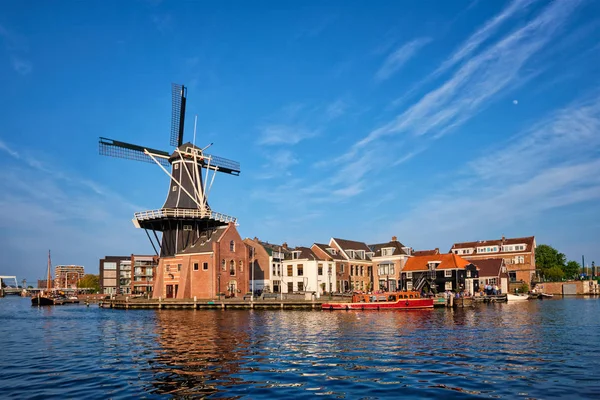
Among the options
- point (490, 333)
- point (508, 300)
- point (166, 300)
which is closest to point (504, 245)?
point (508, 300)

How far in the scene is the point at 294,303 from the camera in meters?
70.5

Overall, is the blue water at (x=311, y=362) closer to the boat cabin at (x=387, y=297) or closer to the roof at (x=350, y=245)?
the boat cabin at (x=387, y=297)

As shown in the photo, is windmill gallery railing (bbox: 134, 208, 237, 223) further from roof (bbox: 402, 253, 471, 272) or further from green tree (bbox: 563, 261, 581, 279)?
green tree (bbox: 563, 261, 581, 279)

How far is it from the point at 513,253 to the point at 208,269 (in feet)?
237

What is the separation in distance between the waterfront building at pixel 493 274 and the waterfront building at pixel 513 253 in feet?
44.9

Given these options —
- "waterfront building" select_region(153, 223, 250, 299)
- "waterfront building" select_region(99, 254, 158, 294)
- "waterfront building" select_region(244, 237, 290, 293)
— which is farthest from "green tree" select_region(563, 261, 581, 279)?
"waterfront building" select_region(99, 254, 158, 294)

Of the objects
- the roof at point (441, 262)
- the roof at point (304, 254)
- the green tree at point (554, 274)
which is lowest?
the green tree at point (554, 274)

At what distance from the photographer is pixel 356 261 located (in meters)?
102

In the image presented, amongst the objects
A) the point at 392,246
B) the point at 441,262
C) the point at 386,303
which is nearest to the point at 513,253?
the point at 392,246

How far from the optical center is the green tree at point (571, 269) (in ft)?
456

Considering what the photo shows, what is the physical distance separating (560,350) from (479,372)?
30.0 ft

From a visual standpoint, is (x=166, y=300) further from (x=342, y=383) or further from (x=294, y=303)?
(x=342, y=383)

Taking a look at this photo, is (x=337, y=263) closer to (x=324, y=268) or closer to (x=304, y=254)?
(x=324, y=268)

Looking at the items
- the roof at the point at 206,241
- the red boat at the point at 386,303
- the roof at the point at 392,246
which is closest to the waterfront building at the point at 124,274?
the roof at the point at 206,241
